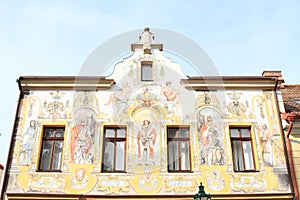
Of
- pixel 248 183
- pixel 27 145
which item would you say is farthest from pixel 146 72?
pixel 248 183

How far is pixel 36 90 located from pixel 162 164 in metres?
5.40

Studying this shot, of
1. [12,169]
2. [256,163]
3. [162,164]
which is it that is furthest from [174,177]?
[12,169]

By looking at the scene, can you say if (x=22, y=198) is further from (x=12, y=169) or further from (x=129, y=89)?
(x=129, y=89)

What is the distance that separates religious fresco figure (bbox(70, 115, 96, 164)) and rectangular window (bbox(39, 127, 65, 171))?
0.46 m

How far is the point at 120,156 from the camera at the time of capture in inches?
460

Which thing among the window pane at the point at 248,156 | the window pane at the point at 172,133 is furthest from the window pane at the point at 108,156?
the window pane at the point at 248,156

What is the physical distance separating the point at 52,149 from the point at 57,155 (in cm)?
28

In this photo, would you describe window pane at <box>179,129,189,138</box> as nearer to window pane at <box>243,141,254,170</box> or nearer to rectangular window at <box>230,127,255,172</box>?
rectangular window at <box>230,127,255,172</box>

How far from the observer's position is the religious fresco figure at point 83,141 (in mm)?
11539

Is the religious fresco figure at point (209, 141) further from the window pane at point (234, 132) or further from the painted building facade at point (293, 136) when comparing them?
the painted building facade at point (293, 136)

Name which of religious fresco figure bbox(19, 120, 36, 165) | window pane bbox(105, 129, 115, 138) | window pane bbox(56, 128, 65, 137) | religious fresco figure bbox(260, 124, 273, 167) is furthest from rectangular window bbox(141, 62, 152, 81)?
religious fresco figure bbox(260, 124, 273, 167)

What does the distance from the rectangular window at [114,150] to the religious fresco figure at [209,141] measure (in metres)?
2.62

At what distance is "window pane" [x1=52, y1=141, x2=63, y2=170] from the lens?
1155 centimetres

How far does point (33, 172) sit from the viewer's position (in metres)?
11.3
